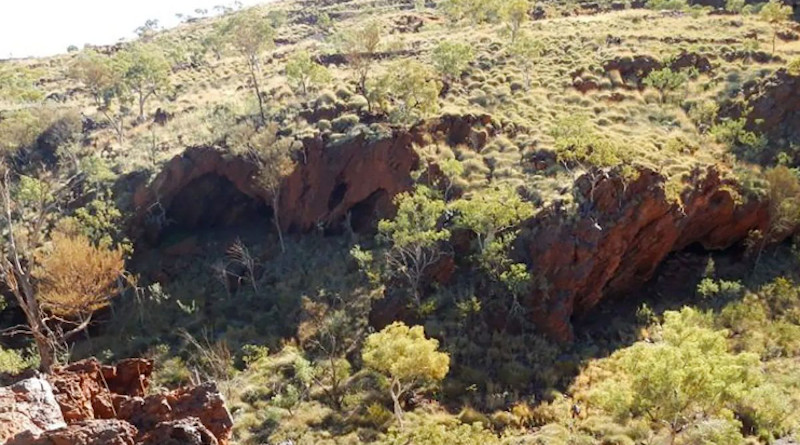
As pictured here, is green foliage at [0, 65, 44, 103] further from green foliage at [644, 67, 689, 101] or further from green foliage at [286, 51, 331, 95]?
green foliage at [644, 67, 689, 101]

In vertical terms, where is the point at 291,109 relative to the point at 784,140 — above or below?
above

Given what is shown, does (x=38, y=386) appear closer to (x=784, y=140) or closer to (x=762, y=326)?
(x=762, y=326)

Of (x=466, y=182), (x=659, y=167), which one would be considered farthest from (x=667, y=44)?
(x=466, y=182)

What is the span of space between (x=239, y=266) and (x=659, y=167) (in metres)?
26.5

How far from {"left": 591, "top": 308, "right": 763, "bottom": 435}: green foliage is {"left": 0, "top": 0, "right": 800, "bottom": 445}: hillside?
0.28ft

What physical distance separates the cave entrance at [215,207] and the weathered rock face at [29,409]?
104 feet

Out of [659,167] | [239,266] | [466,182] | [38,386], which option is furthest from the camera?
[239,266]

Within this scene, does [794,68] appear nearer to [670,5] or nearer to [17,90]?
[670,5]

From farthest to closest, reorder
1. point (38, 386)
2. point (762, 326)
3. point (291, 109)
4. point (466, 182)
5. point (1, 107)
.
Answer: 1. point (1, 107)
2. point (291, 109)
3. point (466, 182)
4. point (762, 326)
5. point (38, 386)

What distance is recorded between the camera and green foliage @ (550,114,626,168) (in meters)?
31.9

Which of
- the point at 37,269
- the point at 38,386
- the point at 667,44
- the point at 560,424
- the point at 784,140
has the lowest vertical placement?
the point at 560,424

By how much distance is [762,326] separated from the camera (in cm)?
2914

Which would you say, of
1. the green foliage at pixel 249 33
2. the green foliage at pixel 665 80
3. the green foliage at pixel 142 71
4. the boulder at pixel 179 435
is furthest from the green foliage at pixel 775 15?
the green foliage at pixel 142 71

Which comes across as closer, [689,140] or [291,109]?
[689,140]
